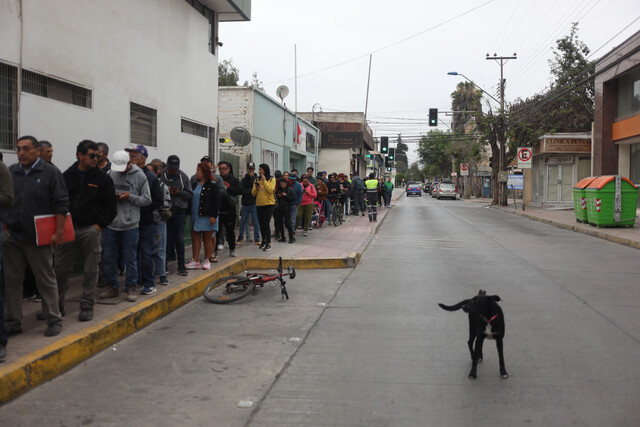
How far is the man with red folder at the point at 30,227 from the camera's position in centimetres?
496

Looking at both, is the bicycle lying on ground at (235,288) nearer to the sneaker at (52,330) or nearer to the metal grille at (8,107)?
the sneaker at (52,330)

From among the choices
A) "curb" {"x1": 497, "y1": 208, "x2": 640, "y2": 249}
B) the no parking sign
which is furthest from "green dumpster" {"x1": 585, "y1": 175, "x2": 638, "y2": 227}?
the no parking sign

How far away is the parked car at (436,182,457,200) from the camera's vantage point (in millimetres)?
50000

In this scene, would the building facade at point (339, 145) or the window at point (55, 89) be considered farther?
the building facade at point (339, 145)

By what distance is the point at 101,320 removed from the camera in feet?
18.6

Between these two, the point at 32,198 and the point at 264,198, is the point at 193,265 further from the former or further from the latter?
the point at 32,198

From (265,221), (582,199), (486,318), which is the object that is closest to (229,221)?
(265,221)

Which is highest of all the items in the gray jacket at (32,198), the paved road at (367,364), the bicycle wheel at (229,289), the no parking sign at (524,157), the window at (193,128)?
the no parking sign at (524,157)

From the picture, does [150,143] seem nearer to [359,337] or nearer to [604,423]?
[359,337]

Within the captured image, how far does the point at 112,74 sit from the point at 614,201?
50.0 feet

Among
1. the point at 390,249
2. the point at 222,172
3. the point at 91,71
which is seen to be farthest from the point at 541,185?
the point at 91,71

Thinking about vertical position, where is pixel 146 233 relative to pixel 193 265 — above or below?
above

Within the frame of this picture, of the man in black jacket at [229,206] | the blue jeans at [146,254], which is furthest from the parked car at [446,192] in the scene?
the blue jeans at [146,254]

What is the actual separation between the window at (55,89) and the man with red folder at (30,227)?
2.48m
